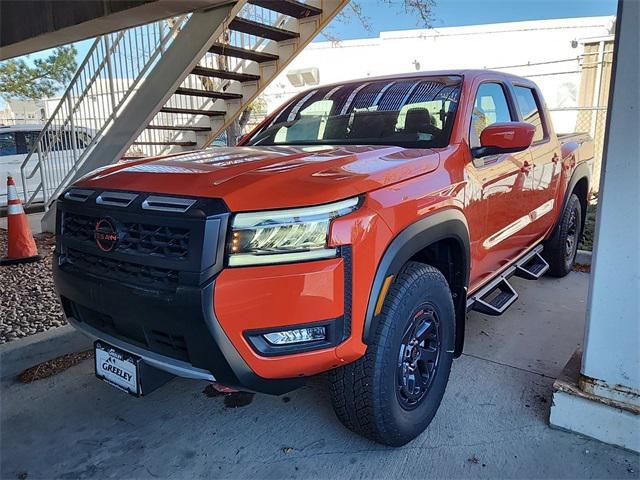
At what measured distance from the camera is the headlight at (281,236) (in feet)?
6.08

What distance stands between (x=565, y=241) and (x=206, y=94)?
4919 mm

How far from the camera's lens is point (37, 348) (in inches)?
132

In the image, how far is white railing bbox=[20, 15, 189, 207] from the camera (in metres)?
6.77

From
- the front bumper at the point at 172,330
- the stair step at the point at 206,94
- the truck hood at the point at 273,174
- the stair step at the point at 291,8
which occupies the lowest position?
the front bumper at the point at 172,330

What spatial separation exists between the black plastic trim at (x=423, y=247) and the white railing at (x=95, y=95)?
544cm

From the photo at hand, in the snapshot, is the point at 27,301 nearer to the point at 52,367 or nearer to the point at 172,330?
the point at 52,367

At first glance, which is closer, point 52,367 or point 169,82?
point 52,367

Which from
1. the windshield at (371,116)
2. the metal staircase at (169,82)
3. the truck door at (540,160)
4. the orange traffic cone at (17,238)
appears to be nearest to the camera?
the windshield at (371,116)

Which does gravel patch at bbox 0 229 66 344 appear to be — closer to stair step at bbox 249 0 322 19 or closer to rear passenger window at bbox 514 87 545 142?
stair step at bbox 249 0 322 19

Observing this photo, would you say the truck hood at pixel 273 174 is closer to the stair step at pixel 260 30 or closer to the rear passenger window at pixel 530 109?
the rear passenger window at pixel 530 109

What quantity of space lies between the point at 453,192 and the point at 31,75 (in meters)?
19.3

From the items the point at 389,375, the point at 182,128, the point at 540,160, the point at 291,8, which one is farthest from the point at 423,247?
the point at 182,128

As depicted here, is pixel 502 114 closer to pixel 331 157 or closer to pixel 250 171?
pixel 331 157

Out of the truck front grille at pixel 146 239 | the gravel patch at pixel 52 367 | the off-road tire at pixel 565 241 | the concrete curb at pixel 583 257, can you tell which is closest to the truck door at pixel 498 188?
the off-road tire at pixel 565 241
